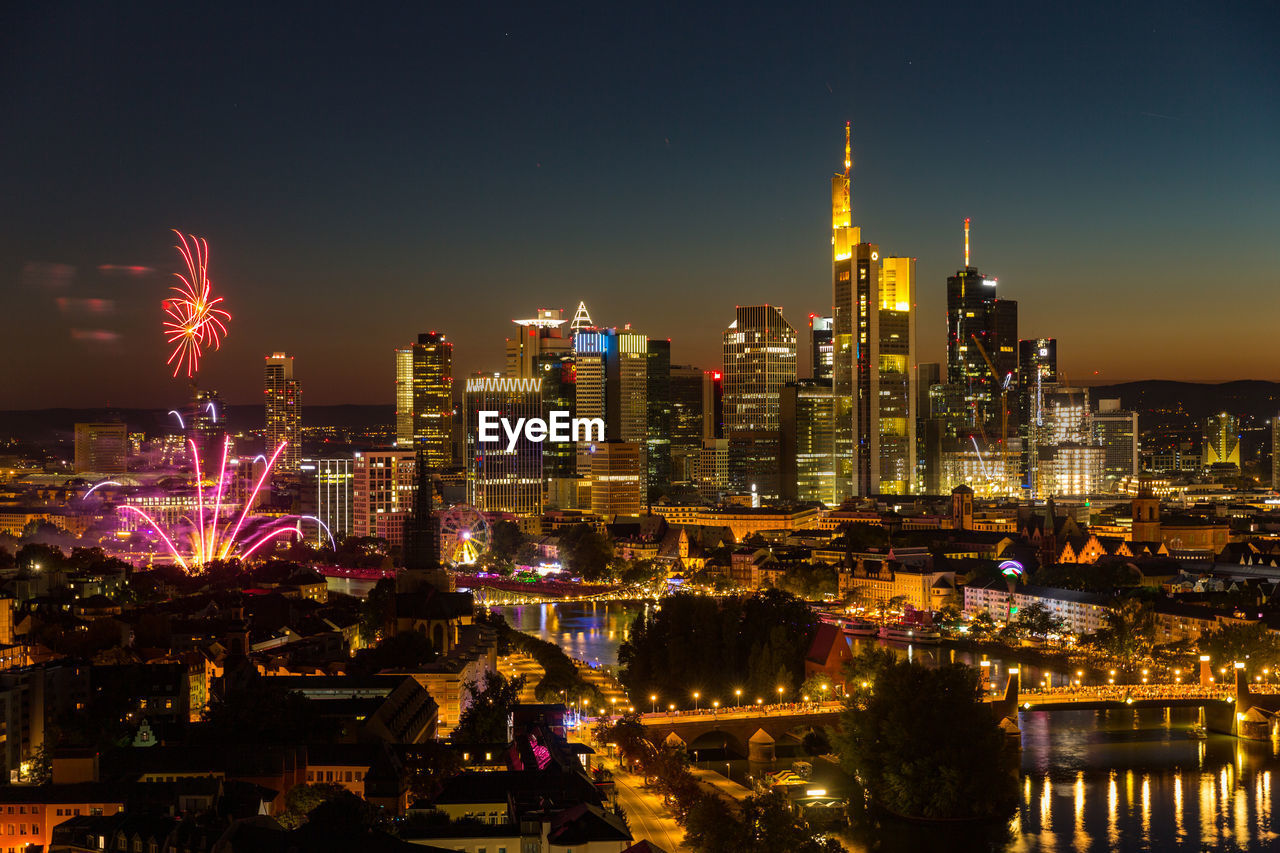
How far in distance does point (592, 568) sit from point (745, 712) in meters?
22.5

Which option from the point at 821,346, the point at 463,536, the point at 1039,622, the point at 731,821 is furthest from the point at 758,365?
the point at 731,821

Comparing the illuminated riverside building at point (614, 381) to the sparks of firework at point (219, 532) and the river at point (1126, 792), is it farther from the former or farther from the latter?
the river at point (1126, 792)

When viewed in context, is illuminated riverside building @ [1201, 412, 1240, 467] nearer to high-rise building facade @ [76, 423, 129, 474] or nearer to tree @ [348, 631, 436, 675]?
high-rise building facade @ [76, 423, 129, 474]

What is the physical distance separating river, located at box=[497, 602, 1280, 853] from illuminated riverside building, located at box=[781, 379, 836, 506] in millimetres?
38612

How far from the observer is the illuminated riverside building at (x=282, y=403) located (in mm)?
76000

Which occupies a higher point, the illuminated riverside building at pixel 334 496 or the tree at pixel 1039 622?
the illuminated riverside building at pixel 334 496

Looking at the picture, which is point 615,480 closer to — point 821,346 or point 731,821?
point 821,346

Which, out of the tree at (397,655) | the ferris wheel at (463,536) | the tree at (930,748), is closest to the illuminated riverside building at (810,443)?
the ferris wheel at (463,536)

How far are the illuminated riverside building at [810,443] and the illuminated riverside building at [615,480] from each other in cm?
842

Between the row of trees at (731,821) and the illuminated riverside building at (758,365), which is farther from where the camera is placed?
the illuminated riverside building at (758,365)

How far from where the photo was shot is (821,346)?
65000 millimetres

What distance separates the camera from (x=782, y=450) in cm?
6188

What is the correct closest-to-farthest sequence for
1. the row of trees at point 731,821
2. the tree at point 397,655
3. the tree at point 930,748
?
the row of trees at point 731,821 → the tree at point 930,748 → the tree at point 397,655

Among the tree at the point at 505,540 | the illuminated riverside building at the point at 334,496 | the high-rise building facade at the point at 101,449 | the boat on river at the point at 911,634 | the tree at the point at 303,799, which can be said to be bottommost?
the boat on river at the point at 911,634
